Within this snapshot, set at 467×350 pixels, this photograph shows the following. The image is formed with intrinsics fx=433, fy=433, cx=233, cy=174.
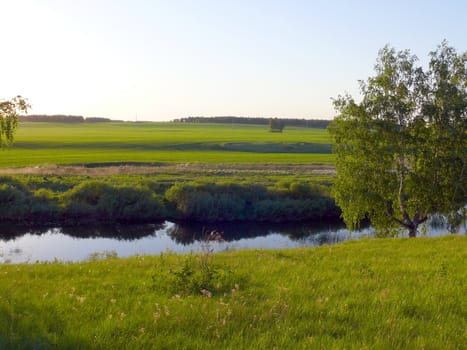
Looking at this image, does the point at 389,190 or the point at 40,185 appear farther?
the point at 40,185

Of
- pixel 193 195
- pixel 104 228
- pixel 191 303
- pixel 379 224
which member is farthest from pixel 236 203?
pixel 191 303

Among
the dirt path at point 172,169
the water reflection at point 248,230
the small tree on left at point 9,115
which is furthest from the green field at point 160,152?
the small tree on left at point 9,115

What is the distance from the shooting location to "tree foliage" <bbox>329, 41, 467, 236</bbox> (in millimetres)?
20766

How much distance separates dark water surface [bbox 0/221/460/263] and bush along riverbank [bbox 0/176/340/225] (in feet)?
5.72

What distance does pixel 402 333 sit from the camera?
224 inches

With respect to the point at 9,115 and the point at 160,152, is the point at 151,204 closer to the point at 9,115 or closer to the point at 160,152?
the point at 9,115

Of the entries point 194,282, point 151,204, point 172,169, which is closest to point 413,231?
point 194,282

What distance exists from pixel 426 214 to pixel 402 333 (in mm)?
18835

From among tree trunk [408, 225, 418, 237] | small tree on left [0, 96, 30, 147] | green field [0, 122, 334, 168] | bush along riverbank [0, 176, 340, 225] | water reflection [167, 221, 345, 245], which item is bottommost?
water reflection [167, 221, 345, 245]

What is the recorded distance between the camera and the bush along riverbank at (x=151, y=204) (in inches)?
1458

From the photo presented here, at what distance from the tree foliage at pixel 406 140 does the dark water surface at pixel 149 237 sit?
7.57 m

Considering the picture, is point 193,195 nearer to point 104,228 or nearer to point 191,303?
point 104,228

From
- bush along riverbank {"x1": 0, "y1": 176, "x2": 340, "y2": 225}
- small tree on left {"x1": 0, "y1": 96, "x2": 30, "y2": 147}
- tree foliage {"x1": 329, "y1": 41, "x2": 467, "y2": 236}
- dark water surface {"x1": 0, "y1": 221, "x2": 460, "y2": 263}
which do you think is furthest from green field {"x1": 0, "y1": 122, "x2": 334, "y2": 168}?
small tree on left {"x1": 0, "y1": 96, "x2": 30, "y2": 147}

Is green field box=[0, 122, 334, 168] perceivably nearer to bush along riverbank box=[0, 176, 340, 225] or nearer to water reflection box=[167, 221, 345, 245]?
bush along riverbank box=[0, 176, 340, 225]
